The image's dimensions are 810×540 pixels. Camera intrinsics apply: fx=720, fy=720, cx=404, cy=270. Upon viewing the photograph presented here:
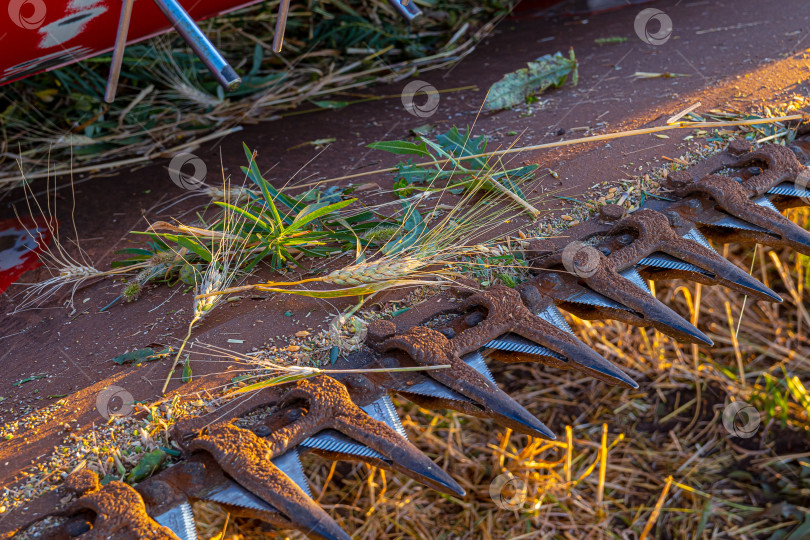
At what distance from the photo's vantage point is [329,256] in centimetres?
142

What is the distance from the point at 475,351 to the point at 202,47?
29.4 inches

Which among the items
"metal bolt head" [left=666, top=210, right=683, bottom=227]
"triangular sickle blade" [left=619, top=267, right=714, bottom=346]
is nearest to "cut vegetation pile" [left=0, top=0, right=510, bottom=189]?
"metal bolt head" [left=666, top=210, right=683, bottom=227]

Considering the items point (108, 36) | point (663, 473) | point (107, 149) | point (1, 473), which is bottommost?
point (663, 473)

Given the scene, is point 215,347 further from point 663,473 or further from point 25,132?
point 663,473

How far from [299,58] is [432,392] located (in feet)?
5.47

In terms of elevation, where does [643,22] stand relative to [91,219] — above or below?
below

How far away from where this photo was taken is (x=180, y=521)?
2.97 feet

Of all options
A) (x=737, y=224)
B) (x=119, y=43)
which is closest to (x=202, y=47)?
(x=119, y=43)

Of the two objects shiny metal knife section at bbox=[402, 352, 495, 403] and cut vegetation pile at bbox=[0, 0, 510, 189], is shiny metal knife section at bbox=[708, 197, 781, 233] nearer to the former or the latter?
shiny metal knife section at bbox=[402, 352, 495, 403]

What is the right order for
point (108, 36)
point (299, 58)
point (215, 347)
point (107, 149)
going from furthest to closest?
point (299, 58), point (107, 149), point (108, 36), point (215, 347)

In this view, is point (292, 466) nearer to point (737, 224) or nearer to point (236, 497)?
point (236, 497)

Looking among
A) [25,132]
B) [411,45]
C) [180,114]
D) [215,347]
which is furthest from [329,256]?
[25,132]

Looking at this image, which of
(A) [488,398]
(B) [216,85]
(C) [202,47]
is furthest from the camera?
(B) [216,85]

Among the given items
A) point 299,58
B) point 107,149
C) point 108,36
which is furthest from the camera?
point 299,58
